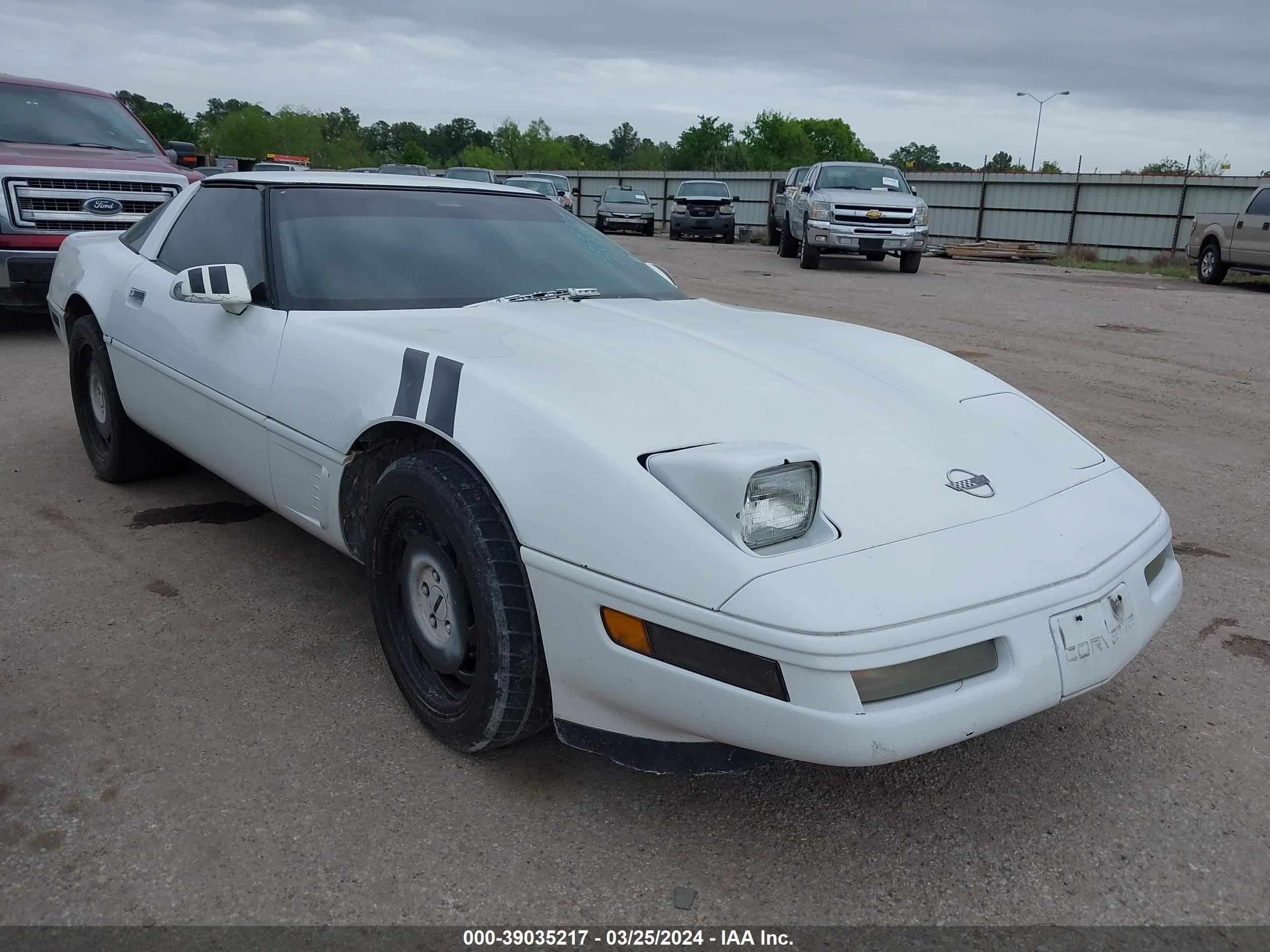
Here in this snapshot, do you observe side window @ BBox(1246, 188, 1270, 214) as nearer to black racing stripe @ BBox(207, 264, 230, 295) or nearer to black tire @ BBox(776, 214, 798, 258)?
black tire @ BBox(776, 214, 798, 258)

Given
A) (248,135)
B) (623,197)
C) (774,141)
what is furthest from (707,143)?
(623,197)

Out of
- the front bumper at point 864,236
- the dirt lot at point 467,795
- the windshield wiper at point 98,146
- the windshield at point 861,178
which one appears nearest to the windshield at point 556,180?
the windshield at point 861,178

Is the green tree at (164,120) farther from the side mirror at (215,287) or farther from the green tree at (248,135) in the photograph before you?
the side mirror at (215,287)

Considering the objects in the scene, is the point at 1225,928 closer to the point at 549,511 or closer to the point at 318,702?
the point at 549,511

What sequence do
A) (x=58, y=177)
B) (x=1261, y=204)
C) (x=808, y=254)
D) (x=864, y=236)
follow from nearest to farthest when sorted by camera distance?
(x=58, y=177) < (x=1261, y=204) < (x=864, y=236) < (x=808, y=254)

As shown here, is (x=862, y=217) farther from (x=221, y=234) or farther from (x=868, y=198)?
(x=221, y=234)

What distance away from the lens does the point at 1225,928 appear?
6.02 ft

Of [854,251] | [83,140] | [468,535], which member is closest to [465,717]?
[468,535]

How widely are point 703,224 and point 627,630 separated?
912 inches

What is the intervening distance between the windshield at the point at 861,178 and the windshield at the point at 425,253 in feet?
42.8

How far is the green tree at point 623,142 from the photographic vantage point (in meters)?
121

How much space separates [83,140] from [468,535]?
303 inches

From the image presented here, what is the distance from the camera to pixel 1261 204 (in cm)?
1423

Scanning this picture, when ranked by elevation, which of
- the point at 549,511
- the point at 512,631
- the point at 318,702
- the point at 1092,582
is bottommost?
the point at 318,702
